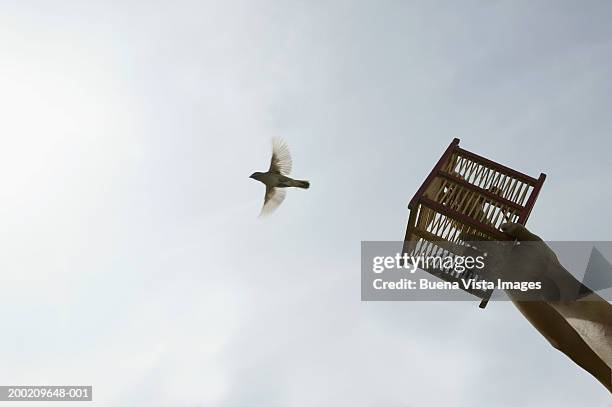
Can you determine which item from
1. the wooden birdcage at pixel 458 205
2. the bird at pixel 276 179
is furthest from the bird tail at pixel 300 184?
the wooden birdcage at pixel 458 205

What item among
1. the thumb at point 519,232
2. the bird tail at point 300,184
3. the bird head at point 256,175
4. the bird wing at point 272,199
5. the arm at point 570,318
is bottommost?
the arm at point 570,318

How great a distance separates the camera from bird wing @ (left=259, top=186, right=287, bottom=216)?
855 centimetres

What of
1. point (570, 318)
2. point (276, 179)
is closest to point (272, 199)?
point (276, 179)

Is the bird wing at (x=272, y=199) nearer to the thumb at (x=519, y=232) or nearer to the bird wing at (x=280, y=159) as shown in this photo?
the bird wing at (x=280, y=159)

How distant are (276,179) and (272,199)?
330 mm

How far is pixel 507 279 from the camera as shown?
3.90 metres

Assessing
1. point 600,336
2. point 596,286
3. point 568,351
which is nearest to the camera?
point 600,336

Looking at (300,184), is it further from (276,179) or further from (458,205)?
(458,205)

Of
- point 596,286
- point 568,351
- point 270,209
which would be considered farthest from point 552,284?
point 270,209

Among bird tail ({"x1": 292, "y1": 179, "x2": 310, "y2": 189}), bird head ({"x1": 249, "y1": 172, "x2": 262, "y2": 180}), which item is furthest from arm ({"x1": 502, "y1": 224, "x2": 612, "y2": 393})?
bird head ({"x1": 249, "y1": 172, "x2": 262, "y2": 180})

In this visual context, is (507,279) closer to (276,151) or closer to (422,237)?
(422,237)

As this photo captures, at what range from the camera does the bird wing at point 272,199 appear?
8547 mm

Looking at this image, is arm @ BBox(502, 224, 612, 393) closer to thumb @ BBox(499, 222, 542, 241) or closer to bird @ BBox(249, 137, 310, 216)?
thumb @ BBox(499, 222, 542, 241)

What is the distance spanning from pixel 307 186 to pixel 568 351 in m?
5.55
